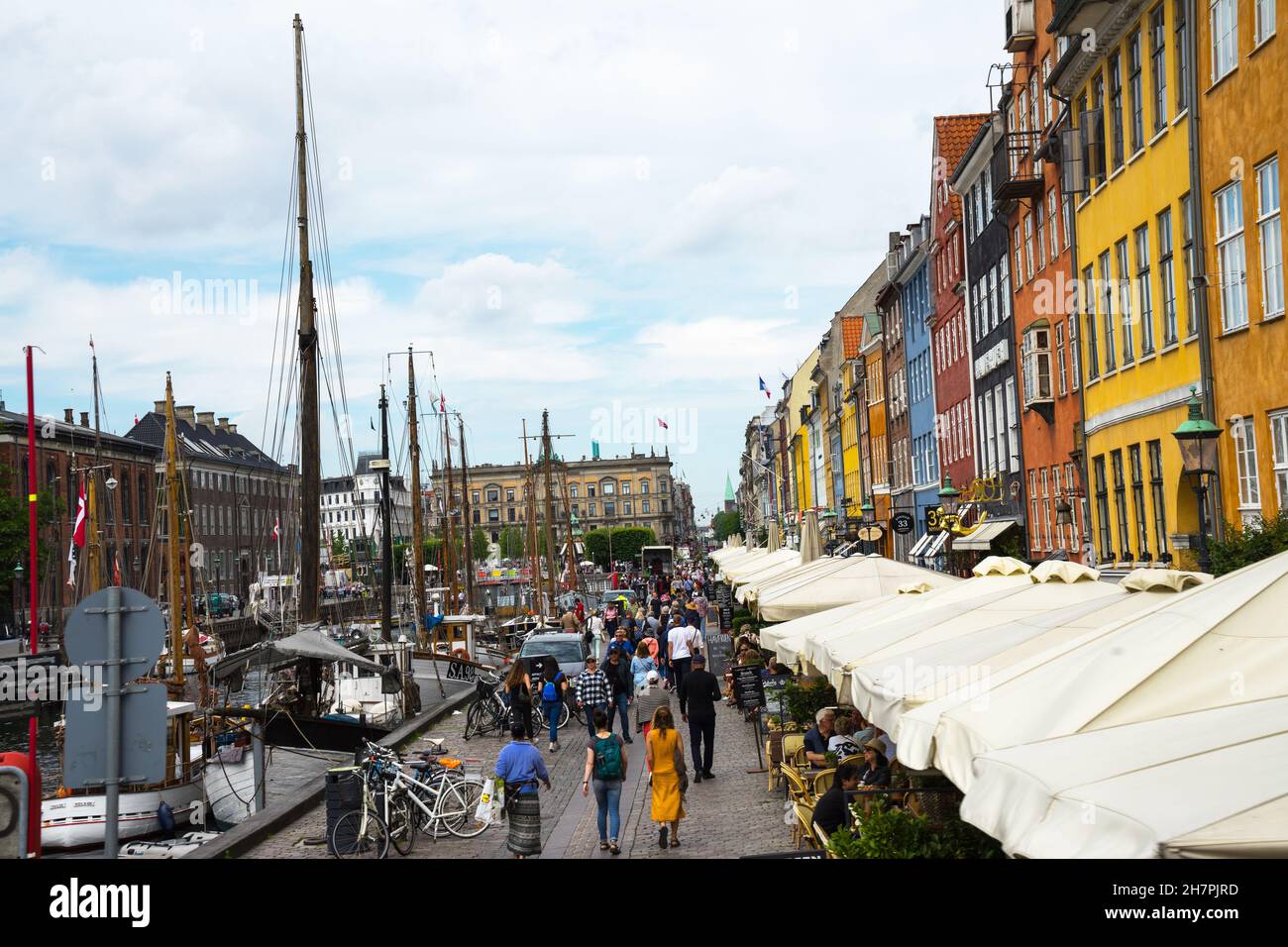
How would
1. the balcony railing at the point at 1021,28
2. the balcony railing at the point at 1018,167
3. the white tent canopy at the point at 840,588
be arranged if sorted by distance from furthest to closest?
the balcony railing at the point at 1021,28, the balcony railing at the point at 1018,167, the white tent canopy at the point at 840,588

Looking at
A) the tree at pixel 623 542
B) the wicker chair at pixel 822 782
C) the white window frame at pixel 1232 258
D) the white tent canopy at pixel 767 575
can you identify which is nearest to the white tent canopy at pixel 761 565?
the white tent canopy at pixel 767 575

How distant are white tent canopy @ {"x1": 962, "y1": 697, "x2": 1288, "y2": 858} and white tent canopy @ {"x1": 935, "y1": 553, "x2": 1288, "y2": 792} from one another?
44cm

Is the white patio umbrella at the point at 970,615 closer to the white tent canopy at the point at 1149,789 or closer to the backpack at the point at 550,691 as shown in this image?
the white tent canopy at the point at 1149,789

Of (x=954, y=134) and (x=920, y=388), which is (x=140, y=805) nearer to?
(x=954, y=134)

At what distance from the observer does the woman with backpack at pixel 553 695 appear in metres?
27.0

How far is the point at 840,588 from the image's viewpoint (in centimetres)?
2161

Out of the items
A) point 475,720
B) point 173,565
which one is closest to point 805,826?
point 475,720

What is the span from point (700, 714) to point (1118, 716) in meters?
13.6

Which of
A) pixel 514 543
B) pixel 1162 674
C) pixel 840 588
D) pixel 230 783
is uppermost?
pixel 514 543

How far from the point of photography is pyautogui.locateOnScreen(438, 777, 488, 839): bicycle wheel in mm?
17000

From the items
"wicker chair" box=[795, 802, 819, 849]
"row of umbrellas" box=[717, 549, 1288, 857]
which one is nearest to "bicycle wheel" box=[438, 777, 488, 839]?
"wicker chair" box=[795, 802, 819, 849]

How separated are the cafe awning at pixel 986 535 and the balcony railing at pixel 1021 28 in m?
11.4

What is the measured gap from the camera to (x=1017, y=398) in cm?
3753

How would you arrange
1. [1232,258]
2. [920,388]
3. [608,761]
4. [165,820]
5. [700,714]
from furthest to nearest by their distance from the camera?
[920,388] < [165,820] < [1232,258] < [700,714] < [608,761]
